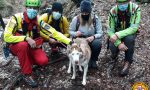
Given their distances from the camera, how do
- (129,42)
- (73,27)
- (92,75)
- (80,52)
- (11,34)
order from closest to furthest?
(80,52) < (11,34) < (129,42) < (73,27) < (92,75)

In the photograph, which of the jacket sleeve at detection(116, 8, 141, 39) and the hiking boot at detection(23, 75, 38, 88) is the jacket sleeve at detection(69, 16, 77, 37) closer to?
the jacket sleeve at detection(116, 8, 141, 39)

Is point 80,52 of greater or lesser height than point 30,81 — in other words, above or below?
above

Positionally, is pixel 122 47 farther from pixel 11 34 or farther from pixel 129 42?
pixel 11 34

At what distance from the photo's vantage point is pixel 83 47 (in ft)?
23.4

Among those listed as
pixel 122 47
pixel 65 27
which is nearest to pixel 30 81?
pixel 65 27

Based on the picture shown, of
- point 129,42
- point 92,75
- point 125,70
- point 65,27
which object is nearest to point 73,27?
point 65,27

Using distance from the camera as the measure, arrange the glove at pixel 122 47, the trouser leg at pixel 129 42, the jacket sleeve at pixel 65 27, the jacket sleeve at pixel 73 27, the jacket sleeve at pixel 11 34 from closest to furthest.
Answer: the jacket sleeve at pixel 11 34 < the glove at pixel 122 47 < the trouser leg at pixel 129 42 < the jacket sleeve at pixel 73 27 < the jacket sleeve at pixel 65 27

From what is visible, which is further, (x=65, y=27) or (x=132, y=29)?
(x=65, y=27)

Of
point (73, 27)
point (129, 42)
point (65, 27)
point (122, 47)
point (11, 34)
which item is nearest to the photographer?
point (11, 34)

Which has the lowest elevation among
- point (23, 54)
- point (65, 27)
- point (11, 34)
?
point (23, 54)

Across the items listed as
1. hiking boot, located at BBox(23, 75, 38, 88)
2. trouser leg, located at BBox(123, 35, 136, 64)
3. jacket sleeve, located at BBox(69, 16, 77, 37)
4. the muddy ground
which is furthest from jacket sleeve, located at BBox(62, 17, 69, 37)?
trouser leg, located at BBox(123, 35, 136, 64)

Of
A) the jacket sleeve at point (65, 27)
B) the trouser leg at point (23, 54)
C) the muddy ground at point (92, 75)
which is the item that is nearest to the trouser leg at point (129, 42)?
the muddy ground at point (92, 75)

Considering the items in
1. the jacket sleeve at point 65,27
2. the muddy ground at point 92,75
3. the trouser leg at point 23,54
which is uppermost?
the jacket sleeve at point 65,27

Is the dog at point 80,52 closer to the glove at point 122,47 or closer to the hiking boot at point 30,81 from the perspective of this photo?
the glove at point 122,47
